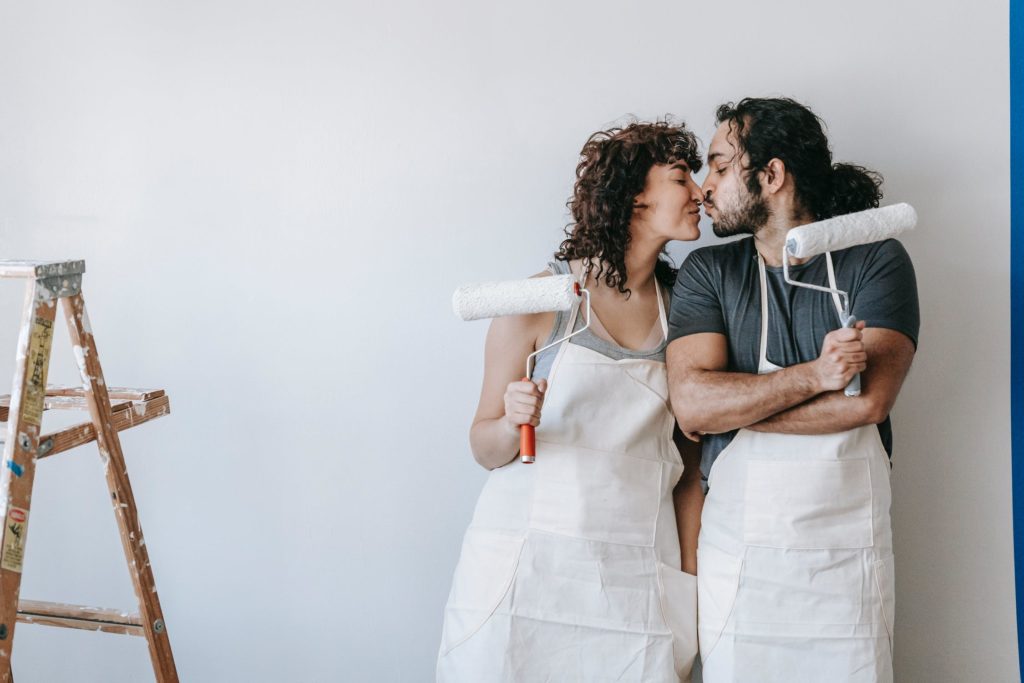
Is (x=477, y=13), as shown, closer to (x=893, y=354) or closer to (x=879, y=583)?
(x=893, y=354)

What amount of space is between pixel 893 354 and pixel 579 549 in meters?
0.61

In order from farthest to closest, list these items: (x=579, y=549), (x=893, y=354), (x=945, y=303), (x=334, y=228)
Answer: (x=334, y=228) < (x=945, y=303) < (x=579, y=549) < (x=893, y=354)

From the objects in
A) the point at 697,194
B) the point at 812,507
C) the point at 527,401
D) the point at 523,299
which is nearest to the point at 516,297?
the point at 523,299

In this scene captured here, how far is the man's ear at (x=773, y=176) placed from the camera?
5.06 ft

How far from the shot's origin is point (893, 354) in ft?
4.61

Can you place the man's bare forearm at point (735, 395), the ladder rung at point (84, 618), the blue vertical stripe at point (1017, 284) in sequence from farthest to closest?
the blue vertical stripe at point (1017, 284)
the ladder rung at point (84, 618)
the man's bare forearm at point (735, 395)

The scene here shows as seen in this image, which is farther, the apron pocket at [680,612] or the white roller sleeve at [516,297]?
the apron pocket at [680,612]

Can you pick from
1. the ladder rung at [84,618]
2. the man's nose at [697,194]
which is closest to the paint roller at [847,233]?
the man's nose at [697,194]

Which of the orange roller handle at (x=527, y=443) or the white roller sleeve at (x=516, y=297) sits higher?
the white roller sleeve at (x=516, y=297)

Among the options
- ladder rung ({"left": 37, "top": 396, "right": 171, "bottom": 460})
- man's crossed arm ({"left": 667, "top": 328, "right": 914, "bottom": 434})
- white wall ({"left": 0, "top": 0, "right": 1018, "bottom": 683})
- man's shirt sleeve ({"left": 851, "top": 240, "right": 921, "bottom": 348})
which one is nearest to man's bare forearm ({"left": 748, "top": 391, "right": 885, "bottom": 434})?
man's crossed arm ({"left": 667, "top": 328, "right": 914, "bottom": 434})

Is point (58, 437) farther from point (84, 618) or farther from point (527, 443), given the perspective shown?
point (527, 443)

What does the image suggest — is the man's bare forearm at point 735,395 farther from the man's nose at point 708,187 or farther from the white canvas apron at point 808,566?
the man's nose at point 708,187

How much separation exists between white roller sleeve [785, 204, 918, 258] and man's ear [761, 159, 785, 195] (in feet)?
0.57

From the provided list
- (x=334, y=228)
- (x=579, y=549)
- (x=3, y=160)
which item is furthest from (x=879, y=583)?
(x=3, y=160)
